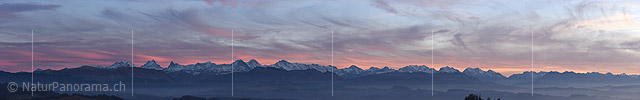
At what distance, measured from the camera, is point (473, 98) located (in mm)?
186875
